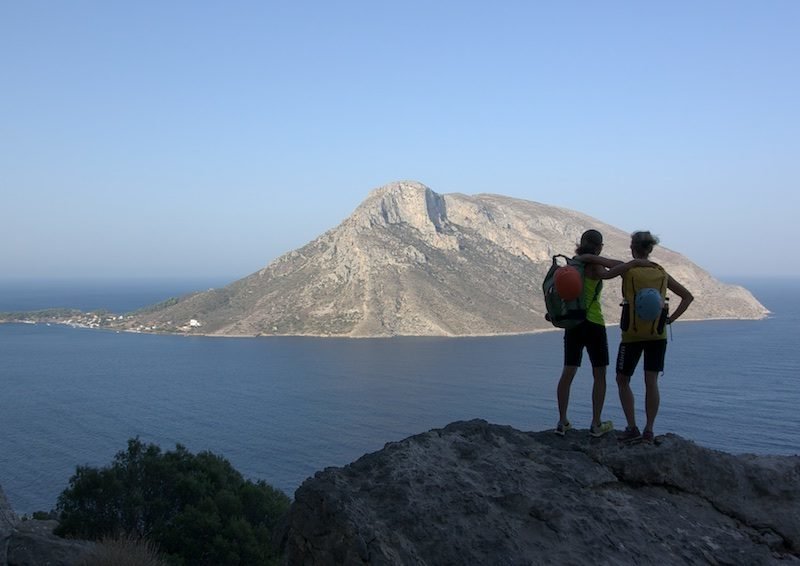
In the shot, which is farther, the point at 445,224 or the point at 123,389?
the point at 445,224

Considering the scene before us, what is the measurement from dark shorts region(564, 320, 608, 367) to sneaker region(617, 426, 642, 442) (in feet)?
2.24

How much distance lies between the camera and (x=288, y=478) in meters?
41.3

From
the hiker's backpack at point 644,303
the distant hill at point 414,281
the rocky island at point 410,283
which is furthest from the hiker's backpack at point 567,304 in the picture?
the rocky island at point 410,283

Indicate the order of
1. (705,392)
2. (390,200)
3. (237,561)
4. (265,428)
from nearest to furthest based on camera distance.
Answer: (237,561), (265,428), (705,392), (390,200)

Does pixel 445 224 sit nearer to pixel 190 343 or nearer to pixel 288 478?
pixel 190 343

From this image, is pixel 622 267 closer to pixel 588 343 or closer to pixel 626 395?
pixel 588 343

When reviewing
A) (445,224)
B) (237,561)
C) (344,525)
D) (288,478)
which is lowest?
(288,478)

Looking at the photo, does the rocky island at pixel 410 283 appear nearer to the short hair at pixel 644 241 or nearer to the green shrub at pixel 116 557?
the green shrub at pixel 116 557

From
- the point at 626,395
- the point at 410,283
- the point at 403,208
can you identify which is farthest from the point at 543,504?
the point at 403,208

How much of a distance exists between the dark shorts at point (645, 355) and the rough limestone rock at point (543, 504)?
1.91 feet

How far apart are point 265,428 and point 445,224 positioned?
119m

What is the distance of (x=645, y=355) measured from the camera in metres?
5.90

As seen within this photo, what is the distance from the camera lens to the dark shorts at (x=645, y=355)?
5797mm

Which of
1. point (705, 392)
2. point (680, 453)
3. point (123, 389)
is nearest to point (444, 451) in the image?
point (680, 453)
